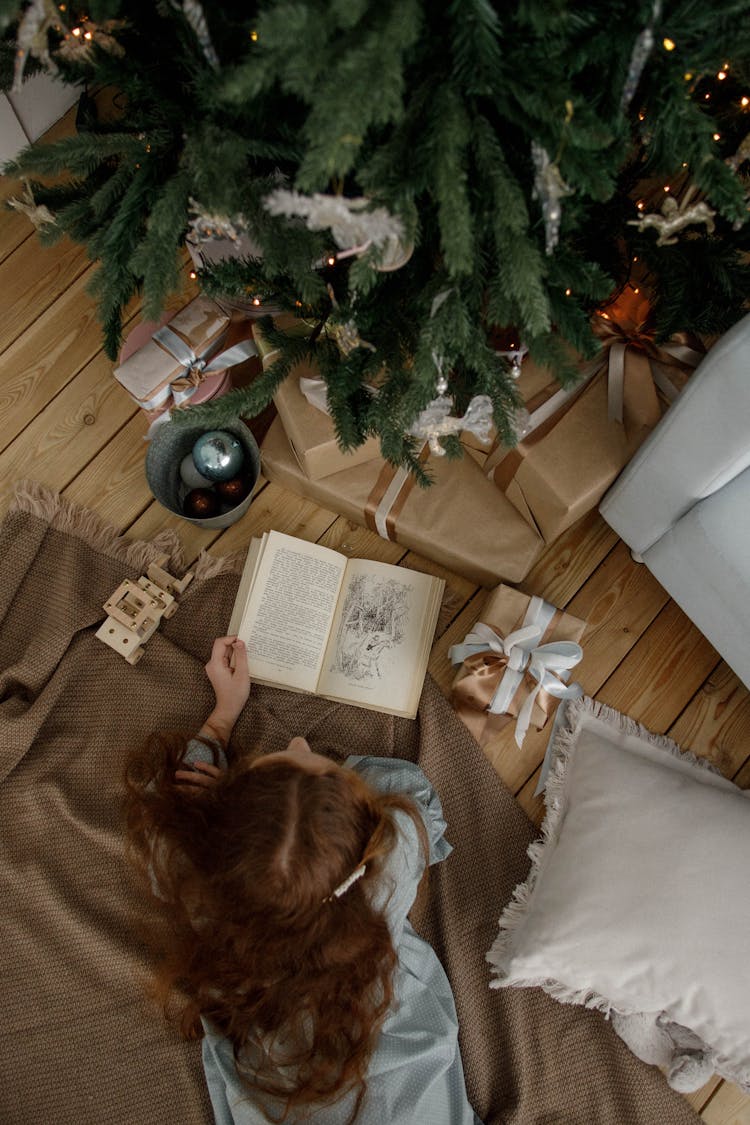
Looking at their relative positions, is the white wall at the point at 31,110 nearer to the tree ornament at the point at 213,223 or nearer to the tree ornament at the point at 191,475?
the tree ornament at the point at 191,475

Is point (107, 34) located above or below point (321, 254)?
above

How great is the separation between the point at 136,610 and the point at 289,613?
27 cm

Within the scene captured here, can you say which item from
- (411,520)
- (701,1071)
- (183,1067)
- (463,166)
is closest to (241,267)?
(463,166)

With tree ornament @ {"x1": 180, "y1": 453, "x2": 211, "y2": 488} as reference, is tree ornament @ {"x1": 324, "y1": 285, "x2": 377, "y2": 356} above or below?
above

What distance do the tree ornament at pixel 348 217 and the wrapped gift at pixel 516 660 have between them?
70 cm

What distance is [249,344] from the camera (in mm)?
1318

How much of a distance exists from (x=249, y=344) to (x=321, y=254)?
1.65 ft

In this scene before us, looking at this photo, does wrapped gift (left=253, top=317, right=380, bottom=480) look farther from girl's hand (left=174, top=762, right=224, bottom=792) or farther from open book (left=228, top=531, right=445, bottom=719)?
girl's hand (left=174, top=762, right=224, bottom=792)

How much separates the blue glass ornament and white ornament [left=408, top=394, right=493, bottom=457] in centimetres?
43

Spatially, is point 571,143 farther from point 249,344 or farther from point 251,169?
point 249,344

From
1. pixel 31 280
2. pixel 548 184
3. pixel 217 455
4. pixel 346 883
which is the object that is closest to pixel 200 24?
pixel 548 184

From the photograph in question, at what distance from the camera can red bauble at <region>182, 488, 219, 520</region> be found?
1.32 metres

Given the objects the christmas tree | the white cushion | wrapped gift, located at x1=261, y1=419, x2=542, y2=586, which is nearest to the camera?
the christmas tree

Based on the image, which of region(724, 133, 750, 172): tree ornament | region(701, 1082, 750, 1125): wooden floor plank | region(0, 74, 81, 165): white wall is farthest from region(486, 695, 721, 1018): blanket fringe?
region(0, 74, 81, 165): white wall
